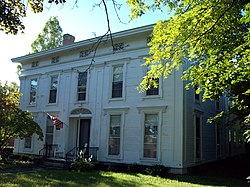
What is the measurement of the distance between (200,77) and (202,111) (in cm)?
788

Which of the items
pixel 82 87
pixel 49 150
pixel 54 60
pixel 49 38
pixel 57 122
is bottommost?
pixel 49 150

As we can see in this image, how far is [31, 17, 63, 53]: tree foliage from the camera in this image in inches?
1196

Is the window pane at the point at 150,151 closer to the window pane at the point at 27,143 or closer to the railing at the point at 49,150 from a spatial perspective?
the railing at the point at 49,150

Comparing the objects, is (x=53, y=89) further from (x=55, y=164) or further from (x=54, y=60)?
(x=55, y=164)

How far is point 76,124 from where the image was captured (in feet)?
58.7

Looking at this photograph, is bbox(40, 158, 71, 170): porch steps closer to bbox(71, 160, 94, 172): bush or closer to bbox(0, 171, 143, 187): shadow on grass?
bbox(71, 160, 94, 172): bush

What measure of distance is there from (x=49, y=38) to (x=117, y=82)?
699 inches

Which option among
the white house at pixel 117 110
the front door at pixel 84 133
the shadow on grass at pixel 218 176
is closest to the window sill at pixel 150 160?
the white house at pixel 117 110

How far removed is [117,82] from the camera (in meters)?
16.1

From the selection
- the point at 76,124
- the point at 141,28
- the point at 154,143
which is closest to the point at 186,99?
the point at 154,143

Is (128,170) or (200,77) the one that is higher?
(200,77)

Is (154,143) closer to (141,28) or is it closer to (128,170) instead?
(128,170)

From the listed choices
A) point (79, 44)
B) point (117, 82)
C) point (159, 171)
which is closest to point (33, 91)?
point (79, 44)

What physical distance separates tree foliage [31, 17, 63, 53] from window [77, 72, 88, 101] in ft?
46.6
